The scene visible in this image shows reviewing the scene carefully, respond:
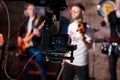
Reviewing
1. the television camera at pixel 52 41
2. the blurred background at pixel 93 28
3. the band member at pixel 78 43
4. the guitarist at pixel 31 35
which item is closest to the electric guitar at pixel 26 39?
the guitarist at pixel 31 35

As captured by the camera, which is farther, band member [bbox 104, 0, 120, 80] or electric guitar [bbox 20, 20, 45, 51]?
electric guitar [bbox 20, 20, 45, 51]

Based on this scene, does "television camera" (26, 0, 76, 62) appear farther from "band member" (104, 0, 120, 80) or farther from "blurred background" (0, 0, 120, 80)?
"band member" (104, 0, 120, 80)

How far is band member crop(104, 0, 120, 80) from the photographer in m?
4.04

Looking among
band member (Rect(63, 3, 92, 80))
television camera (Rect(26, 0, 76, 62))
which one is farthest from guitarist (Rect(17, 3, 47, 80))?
television camera (Rect(26, 0, 76, 62))

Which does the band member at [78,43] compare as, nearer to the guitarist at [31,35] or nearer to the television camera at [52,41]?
the guitarist at [31,35]

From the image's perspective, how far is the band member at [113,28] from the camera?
13.3 feet

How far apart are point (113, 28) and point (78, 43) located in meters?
0.54

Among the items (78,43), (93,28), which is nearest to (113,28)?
(93,28)

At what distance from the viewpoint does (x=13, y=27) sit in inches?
171

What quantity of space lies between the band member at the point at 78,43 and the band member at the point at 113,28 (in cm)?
30

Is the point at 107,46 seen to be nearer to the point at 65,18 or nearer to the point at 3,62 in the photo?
the point at 65,18

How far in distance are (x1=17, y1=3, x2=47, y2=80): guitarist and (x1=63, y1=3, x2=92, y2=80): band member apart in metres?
0.47

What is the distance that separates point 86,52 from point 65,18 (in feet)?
1.87

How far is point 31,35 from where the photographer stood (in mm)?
4242
